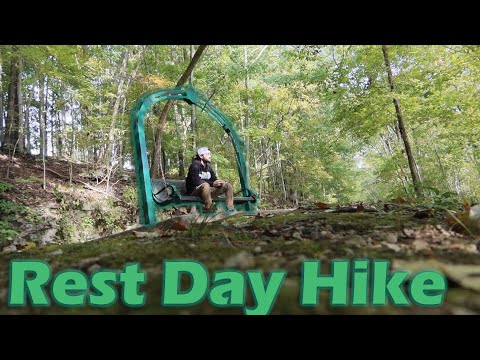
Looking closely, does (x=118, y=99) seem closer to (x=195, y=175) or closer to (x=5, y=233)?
(x=5, y=233)

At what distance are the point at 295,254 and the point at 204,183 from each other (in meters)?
4.00

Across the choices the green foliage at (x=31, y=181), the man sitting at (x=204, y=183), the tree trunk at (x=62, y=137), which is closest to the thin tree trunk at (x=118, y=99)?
the tree trunk at (x=62, y=137)

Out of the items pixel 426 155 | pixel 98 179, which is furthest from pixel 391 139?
pixel 98 179

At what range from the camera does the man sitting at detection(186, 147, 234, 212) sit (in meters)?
5.45

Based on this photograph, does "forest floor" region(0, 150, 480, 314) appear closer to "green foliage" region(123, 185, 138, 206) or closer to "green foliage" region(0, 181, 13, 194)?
"green foliage" region(0, 181, 13, 194)

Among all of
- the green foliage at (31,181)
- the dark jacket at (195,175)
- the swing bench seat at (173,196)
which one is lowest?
the swing bench seat at (173,196)

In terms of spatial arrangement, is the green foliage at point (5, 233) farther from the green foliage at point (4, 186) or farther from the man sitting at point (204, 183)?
the man sitting at point (204, 183)

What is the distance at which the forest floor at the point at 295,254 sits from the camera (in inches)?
43.5

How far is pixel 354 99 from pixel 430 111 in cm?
195

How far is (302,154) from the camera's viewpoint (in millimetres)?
19297

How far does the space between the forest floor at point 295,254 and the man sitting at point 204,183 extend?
104 inches

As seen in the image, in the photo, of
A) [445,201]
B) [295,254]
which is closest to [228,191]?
[445,201]

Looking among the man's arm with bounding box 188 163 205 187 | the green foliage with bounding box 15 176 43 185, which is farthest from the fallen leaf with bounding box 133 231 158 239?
the green foliage with bounding box 15 176 43 185

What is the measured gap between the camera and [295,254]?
1.56m
